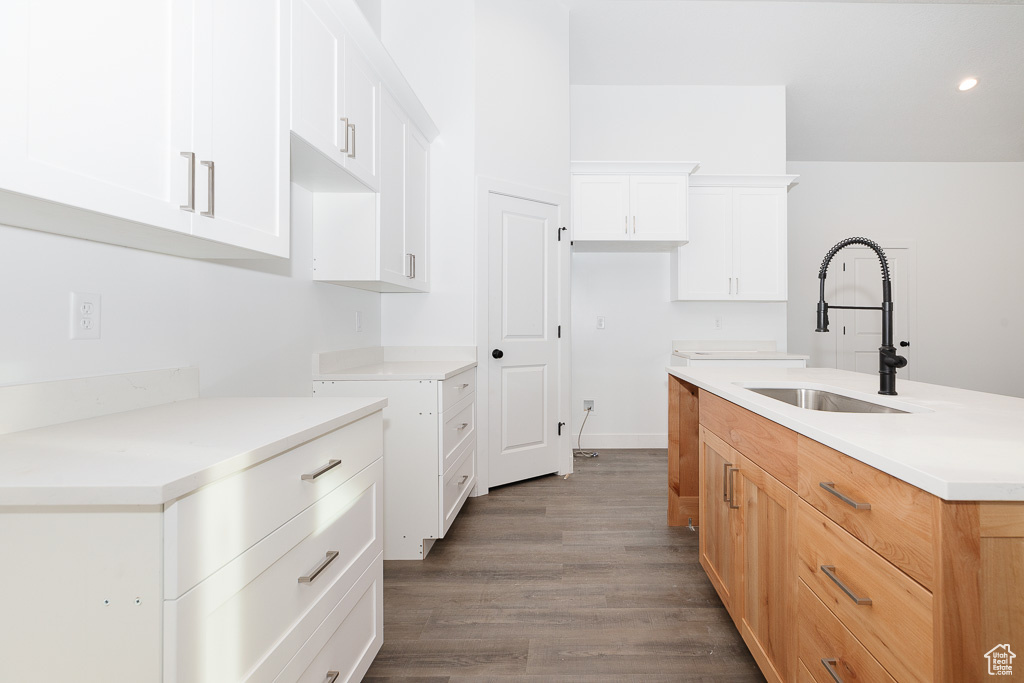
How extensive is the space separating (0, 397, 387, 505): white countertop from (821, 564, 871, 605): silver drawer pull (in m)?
1.11

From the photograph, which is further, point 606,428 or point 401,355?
point 606,428

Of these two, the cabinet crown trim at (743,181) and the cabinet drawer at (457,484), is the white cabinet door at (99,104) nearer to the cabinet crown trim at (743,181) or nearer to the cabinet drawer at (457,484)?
the cabinet drawer at (457,484)

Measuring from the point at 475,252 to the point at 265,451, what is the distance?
2.49 m

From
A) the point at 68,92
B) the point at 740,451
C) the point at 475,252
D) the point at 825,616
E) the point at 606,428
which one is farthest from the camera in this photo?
the point at 606,428

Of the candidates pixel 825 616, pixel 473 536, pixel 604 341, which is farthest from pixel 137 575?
pixel 604 341

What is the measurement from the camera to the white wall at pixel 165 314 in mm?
1074

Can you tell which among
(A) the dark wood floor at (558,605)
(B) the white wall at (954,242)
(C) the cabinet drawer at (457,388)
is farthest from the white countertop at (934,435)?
(B) the white wall at (954,242)

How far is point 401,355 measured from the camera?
3285 millimetres

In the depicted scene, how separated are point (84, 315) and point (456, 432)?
66.7 inches

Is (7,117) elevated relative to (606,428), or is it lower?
elevated

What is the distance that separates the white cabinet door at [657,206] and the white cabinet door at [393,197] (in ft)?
6.83

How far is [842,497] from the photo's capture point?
97 centimetres

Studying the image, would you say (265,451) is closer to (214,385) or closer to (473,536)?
(214,385)

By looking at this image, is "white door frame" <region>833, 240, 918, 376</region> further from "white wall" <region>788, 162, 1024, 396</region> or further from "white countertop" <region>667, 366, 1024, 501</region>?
"white countertop" <region>667, 366, 1024, 501</region>
